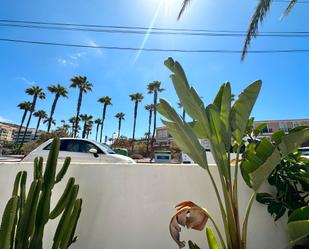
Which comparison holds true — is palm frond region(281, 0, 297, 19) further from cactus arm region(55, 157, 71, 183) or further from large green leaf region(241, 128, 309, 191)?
cactus arm region(55, 157, 71, 183)

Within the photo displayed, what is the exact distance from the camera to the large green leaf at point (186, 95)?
6.13 feet

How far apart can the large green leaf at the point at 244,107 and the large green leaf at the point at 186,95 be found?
13.2 inches

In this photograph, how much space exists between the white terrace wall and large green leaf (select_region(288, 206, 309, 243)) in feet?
2.63

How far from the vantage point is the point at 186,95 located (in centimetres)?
193

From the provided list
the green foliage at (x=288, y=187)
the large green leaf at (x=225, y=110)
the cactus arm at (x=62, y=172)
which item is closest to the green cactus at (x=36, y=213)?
the cactus arm at (x=62, y=172)

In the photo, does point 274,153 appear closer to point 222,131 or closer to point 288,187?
point 222,131

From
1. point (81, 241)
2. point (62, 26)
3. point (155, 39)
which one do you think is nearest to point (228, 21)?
point (155, 39)

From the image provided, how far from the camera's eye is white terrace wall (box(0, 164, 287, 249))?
7.11ft

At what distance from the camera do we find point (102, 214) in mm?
2191

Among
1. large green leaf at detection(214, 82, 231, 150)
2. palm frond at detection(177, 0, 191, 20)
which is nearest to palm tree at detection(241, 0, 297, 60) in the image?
palm frond at detection(177, 0, 191, 20)

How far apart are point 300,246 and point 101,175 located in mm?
2243

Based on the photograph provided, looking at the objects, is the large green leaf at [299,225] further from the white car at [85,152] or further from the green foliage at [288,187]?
the white car at [85,152]

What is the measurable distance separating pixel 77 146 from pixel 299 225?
649 centimetres

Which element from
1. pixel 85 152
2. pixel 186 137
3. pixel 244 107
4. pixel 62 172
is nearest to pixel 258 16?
pixel 244 107
